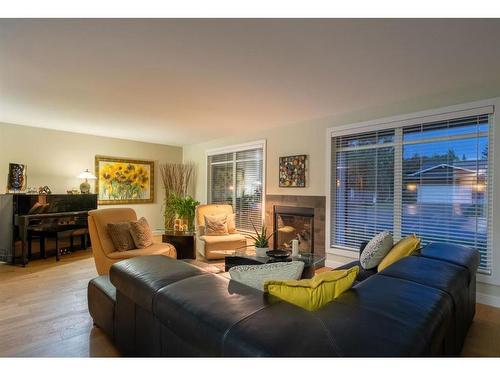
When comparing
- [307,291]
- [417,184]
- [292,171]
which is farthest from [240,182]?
[307,291]

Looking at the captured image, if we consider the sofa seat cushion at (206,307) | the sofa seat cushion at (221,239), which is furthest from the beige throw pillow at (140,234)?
the sofa seat cushion at (206,307)

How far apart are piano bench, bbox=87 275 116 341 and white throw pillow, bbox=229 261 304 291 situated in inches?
42.2

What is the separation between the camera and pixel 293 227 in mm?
4727

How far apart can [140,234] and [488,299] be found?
4065mm

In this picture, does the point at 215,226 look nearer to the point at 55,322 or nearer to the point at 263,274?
the point at 55,322

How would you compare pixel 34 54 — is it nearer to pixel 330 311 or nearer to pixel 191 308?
pixel 191 308

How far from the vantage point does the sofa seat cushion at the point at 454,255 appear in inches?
82.8

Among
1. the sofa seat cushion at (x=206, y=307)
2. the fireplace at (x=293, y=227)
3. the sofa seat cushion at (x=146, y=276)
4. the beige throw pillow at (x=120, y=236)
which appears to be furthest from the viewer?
the fireplace at (x=293, y=227)

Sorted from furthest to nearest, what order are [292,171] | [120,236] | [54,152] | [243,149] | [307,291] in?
[243,149] < [54,152] < [292,171] < [120,236] < [307,291]

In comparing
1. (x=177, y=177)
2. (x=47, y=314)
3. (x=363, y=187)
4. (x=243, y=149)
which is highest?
(x=243, y=149)

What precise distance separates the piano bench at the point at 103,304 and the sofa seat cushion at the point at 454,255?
7.93 ft

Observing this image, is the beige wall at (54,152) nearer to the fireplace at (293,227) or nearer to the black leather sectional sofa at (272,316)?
the fireplace at (293,227)

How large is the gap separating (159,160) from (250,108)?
3.71 meters

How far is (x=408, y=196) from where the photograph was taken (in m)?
3.51
